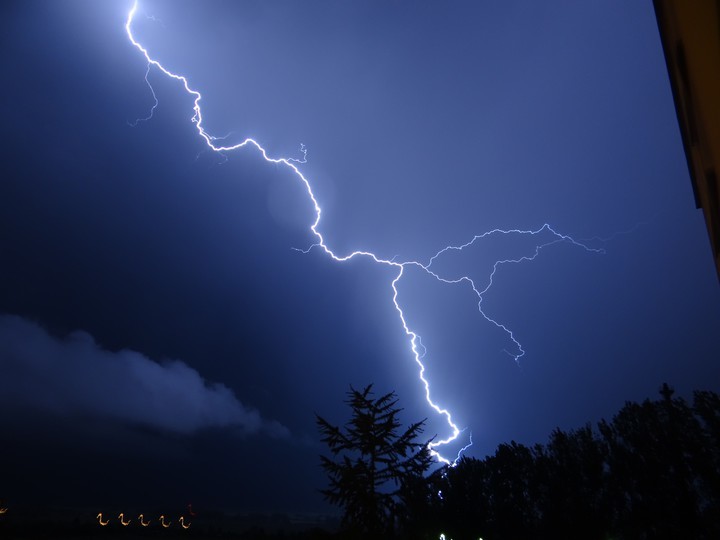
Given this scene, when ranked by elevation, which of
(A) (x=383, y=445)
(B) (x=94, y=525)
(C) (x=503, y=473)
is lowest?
(B) (x=94, y=525)

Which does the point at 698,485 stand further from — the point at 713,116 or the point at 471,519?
the point at 713,116

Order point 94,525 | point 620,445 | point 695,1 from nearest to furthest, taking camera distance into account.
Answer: point 695,1 < point 620,445 < point 94,525

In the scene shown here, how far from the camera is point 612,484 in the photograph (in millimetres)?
20016

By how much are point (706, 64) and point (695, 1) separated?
571 mm

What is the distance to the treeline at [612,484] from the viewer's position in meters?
16.9

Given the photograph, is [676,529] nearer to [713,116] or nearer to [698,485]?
[698,485]

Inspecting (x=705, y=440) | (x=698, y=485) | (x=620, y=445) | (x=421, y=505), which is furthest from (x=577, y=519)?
(x=421, y=505)

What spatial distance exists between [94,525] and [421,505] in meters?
47.8

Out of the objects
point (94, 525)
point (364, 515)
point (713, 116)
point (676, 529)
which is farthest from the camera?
point (94, 525)

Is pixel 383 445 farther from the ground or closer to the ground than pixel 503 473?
closer to the ground

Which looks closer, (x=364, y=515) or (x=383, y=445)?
(x=364, y=515)

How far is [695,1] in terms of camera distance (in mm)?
3406

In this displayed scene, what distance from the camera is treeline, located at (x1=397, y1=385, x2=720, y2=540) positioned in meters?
16.9

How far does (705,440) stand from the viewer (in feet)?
56.1
